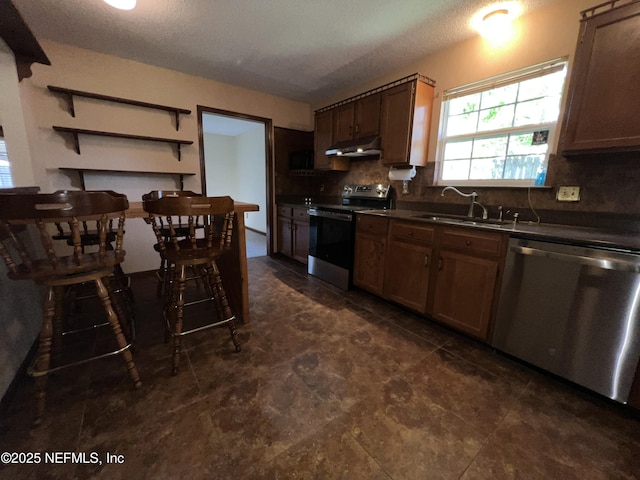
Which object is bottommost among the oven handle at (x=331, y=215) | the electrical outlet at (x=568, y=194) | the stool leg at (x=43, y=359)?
the stool leg at (x=43, y=359)

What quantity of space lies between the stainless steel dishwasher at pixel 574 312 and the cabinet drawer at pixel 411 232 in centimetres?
58

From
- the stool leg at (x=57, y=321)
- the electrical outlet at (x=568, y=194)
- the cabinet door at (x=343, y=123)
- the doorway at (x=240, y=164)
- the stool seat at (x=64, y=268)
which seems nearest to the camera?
the stool seat at (x=64, y=268)

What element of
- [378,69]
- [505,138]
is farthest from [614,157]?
[378,69]

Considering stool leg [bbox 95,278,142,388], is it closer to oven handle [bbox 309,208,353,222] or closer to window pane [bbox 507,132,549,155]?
oven handle [bbox 309,208,353,222]

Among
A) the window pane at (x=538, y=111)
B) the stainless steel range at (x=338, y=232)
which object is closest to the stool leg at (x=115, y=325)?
the stainless steel range at (x=338, y=232)

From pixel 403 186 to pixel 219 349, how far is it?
8.12ft

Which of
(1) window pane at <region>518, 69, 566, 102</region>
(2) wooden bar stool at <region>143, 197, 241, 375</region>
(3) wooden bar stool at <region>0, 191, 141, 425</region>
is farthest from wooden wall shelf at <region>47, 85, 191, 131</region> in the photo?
→ (1) window pane at <region>518, 69, 566, 102</region>

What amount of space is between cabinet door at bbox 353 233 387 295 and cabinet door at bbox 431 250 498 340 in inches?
22.7

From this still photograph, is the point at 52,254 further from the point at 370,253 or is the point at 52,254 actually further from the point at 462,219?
the point at 462,219

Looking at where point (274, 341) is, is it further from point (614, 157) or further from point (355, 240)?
point (614, 157)

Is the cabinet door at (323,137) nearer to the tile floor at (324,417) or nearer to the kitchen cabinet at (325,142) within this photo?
the kitchen cabinet at (325,142)

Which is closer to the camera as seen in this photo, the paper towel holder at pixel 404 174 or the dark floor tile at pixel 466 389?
the dark floor tile at pixel 466 389

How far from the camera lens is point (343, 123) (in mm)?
3275

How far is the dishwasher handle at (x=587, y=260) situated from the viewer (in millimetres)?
1263
